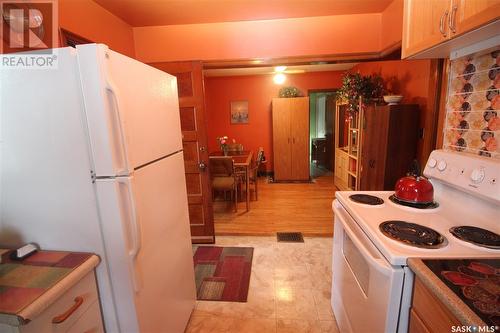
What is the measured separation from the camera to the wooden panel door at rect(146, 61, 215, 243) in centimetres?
262

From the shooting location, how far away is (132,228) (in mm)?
1073

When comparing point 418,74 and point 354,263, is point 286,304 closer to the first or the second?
point 354,263

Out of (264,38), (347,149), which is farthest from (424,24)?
(347,149)

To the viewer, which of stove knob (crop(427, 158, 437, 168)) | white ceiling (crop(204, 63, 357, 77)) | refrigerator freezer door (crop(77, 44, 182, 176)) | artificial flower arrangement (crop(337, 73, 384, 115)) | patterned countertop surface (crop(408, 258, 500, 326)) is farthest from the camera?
white ceiling (crop(204, 63, 357, 77))

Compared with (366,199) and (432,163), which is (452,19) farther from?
(366,199)

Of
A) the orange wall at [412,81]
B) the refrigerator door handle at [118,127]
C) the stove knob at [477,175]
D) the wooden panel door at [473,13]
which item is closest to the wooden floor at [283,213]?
the orange wall at [412,81]

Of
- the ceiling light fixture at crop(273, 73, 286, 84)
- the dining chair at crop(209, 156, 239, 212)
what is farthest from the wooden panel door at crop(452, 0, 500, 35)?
the ceiling light fixture at crop(273, 73, 286, 84)

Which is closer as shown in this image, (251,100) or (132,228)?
(132,228)

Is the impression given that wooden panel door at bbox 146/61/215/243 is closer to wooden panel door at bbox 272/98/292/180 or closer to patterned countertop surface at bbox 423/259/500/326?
patterned countertop surface at bbox 423/259/500/326

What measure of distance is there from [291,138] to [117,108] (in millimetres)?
4635

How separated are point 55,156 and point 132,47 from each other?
223 cm

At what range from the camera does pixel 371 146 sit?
2695 millimetres

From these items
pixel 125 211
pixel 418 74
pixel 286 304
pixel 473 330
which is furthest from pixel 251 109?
pixel 473 330

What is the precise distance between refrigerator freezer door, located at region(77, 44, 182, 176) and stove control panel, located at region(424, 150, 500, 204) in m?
1.60
